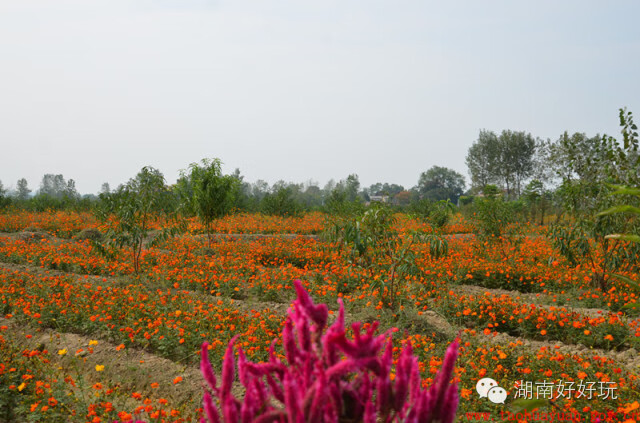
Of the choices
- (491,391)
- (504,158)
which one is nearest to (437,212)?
(491,391)

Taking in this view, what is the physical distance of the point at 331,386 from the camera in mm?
911

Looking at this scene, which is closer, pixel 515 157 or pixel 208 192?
pixel 208 192

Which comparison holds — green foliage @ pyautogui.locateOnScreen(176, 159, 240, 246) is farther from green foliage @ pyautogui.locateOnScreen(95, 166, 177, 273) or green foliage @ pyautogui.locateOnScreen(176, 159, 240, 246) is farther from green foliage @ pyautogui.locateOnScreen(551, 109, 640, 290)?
green foliage @ pyautogui.locateOnScreen(551, 109, 640, 290)

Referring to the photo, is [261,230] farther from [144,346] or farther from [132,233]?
[144,346]

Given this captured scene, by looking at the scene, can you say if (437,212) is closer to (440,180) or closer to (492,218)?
(492,218)

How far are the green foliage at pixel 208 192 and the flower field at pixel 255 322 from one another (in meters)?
1.70

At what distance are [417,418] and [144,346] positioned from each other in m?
4.47

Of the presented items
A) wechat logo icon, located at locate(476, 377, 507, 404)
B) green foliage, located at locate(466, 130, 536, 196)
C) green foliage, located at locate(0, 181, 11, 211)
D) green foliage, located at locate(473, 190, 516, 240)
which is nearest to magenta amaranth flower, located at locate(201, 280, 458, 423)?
wechat logo icon, located at locate(476, 377, 507, 404)

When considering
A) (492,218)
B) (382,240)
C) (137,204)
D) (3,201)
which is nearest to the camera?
(382,240)

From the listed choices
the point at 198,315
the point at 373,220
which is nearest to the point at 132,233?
the point at 198,315

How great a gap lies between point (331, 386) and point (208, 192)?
33.4ft

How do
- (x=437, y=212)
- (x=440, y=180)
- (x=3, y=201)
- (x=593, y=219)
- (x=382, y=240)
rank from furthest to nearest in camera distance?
(x=440, y=180), (x=3, y=201), (x=437, y=212), (x=593, y=219), (x=382, y=240)

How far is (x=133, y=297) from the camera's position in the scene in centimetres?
594

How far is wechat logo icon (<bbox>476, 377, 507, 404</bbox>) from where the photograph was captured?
3.45 m
